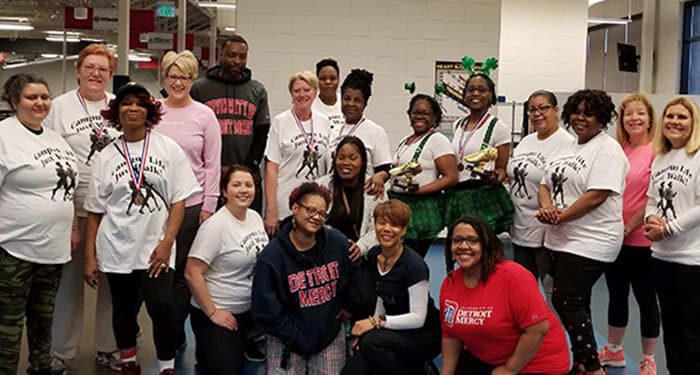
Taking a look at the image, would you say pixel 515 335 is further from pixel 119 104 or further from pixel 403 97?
pixel 403 97

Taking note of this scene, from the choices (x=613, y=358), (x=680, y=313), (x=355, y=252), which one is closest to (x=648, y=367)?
(x=613, y=358)

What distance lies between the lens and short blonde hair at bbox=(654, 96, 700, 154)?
11.3 feet

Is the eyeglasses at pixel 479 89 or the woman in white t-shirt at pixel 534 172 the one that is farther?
the eyeglasses at pixel 479 89

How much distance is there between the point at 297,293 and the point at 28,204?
1264 millimetres

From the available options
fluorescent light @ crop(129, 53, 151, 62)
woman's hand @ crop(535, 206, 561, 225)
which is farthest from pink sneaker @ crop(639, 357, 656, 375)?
fluorescent light @ crop(129, 53, 151, 62)

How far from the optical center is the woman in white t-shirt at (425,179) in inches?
157

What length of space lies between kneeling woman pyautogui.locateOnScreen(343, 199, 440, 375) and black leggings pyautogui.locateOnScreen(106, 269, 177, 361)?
0.89 m

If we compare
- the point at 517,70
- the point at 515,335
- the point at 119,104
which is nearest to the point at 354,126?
the point at 119,104

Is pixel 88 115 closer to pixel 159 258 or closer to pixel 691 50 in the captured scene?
pixel 159 258

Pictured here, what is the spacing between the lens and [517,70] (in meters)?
12.1

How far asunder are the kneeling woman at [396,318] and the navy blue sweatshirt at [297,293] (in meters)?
0.18

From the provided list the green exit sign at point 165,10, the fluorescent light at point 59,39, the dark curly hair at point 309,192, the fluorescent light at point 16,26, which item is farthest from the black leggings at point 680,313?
the fluorescent light at point 59,39

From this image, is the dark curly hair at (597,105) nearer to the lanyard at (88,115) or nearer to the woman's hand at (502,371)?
the woman's hand at (502,371)

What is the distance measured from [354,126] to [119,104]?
1272mm
